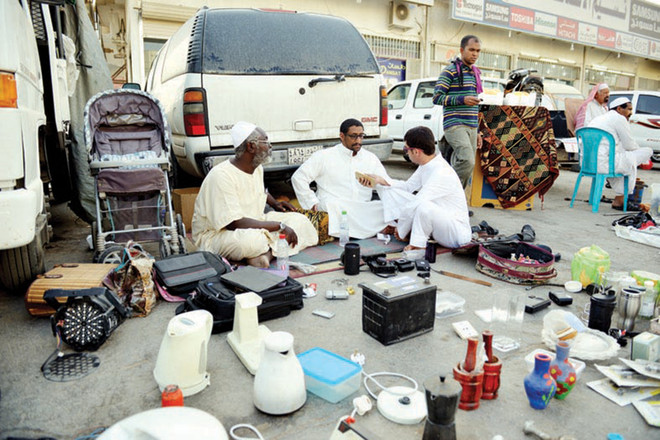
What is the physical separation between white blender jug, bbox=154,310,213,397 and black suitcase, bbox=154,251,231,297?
3.48 feet

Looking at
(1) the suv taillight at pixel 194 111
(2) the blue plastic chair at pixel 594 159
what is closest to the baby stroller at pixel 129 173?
(1) the suv taillight at pixel 194 111

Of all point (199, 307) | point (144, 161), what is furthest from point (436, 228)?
point (144, 161)

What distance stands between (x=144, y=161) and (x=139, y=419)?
3098 millimetres

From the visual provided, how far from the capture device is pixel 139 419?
4.22 feet

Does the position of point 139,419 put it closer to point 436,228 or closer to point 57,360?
point 57,360

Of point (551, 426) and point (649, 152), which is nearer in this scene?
point (551, 426)

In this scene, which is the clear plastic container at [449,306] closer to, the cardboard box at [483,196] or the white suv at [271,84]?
the white suv at [271,84]

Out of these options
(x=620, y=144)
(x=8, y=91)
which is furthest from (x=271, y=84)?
(x=620, y=144)

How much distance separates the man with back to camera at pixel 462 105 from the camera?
5441 millimetres

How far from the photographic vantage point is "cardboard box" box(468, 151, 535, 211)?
629 centimetres

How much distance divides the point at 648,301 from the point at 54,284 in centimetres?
366

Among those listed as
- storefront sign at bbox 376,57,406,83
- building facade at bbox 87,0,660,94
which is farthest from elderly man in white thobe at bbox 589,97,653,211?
storefront sign at bbox 376,57,406,83

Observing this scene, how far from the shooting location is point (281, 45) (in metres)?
4.85

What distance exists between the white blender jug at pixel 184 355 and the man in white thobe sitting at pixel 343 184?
8.81ft
